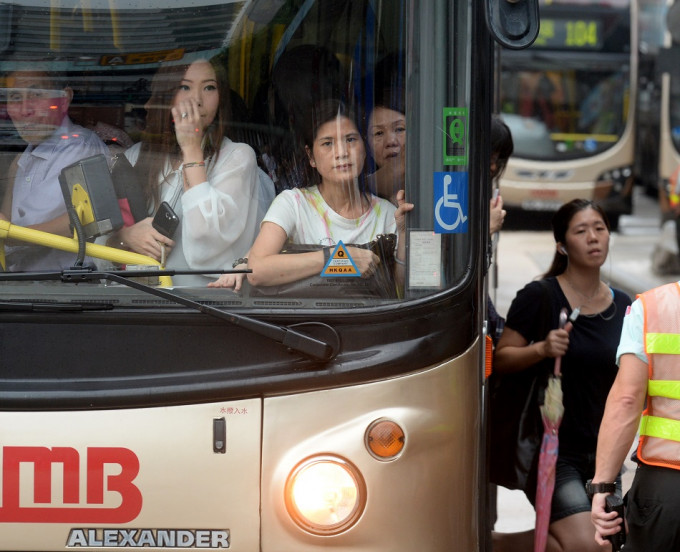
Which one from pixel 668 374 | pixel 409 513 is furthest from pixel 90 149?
pixel 668 374

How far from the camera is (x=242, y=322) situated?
2771 millimetres

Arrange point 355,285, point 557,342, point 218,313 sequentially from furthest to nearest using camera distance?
point 557,342, point 355,285, point 218,313

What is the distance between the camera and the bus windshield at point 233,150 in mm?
2896

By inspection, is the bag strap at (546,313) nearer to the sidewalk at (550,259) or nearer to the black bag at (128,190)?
the black bag at (128,190)

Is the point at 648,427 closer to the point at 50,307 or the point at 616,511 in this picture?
the point at 616,511

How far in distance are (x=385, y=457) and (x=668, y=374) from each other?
0.77 metres

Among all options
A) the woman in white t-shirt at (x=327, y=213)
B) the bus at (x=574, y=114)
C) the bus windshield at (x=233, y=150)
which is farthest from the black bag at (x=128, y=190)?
the bus at (x=574, y=114)

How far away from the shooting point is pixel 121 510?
2.82 metres

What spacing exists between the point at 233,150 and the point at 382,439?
83cm

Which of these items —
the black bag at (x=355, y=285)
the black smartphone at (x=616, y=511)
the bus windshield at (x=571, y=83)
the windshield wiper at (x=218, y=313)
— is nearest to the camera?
the windshield wiper at (x=218, y=313)

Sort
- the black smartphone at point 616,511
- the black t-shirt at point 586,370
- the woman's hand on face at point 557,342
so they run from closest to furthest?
the black smartphone at point 616,511 < the woman's hand on face at point 557,342 < the black t-shirt at point 586,370

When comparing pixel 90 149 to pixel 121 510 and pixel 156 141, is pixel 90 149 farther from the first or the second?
pixel 121 510

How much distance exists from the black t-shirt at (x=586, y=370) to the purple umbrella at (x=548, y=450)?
0.10m

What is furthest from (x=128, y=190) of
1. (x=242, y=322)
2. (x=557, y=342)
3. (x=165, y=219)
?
(x=557, y=342)
